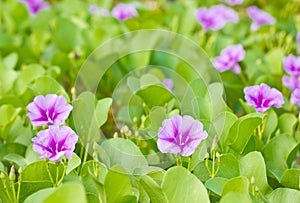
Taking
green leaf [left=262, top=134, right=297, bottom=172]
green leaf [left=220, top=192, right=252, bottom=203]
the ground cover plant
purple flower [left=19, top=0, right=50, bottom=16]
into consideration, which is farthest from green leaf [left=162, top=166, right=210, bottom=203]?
purple flower [left=19, top=0, right=50, bottom=16]

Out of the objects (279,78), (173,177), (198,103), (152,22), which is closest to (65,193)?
(173,177)

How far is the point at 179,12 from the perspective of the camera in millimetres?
2918

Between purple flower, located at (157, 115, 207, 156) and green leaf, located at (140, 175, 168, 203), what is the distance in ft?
0.39

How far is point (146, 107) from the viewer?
182cm

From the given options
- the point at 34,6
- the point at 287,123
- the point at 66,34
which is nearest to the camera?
the point at 287,123

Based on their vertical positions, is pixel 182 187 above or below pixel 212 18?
below

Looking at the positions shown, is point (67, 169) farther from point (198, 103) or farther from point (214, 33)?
point (214, 33)

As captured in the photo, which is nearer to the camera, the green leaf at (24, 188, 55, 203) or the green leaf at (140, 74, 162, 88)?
the green leaf at (24, 188, 55, 203)

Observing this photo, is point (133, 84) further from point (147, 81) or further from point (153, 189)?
point (153, 189)

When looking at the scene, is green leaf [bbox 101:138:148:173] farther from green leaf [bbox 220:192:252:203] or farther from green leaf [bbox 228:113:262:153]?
green leaf [bbox 220:192:252:203]

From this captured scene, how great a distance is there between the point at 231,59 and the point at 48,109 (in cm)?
79

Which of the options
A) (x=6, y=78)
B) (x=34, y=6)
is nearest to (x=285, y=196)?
(x=6, y=78)

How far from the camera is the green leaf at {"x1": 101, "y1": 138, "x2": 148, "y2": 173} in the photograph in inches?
58.6

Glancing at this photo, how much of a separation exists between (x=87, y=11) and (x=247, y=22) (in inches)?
30.2
